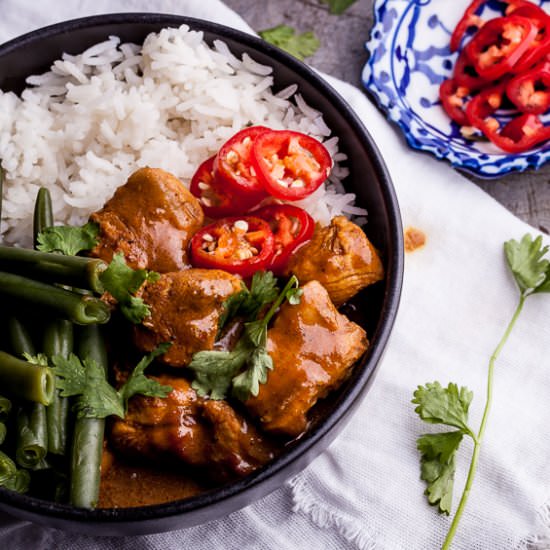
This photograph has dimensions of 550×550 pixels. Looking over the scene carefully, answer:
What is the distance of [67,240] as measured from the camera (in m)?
3.17

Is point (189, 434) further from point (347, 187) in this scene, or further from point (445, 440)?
point (347, 187)

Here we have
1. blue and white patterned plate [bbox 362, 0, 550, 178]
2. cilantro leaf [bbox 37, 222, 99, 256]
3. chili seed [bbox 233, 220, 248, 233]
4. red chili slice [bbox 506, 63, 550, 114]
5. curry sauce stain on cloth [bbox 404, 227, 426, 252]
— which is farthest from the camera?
red chili slice [bbox 506, 63, 550, 114]

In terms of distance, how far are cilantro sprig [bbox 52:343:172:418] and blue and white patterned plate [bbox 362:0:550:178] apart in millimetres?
2045

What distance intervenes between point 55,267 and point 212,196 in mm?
901

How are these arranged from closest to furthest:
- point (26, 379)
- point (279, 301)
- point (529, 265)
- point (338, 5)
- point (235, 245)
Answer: point (26, 379) < point (279, 301) < point (235, 245) < point (529, 265) < point (338, 5)

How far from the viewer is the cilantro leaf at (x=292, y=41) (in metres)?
4.41

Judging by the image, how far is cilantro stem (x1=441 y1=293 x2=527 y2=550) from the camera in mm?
3477

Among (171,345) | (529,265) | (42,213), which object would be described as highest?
(529,265)

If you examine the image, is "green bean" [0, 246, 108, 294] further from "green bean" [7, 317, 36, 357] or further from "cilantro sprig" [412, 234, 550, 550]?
"cilantro sprig" [412, 234, 550, 550]

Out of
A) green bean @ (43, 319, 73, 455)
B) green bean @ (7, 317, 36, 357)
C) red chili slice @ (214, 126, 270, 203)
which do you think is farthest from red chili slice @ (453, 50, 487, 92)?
green bean @ (7, 317, 36, 357)

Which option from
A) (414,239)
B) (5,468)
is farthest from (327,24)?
(5,468)

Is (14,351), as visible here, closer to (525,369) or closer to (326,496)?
(326,496)

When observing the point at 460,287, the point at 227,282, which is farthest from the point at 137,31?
the point at 460,287

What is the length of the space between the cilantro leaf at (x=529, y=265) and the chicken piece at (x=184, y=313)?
1.55 m
